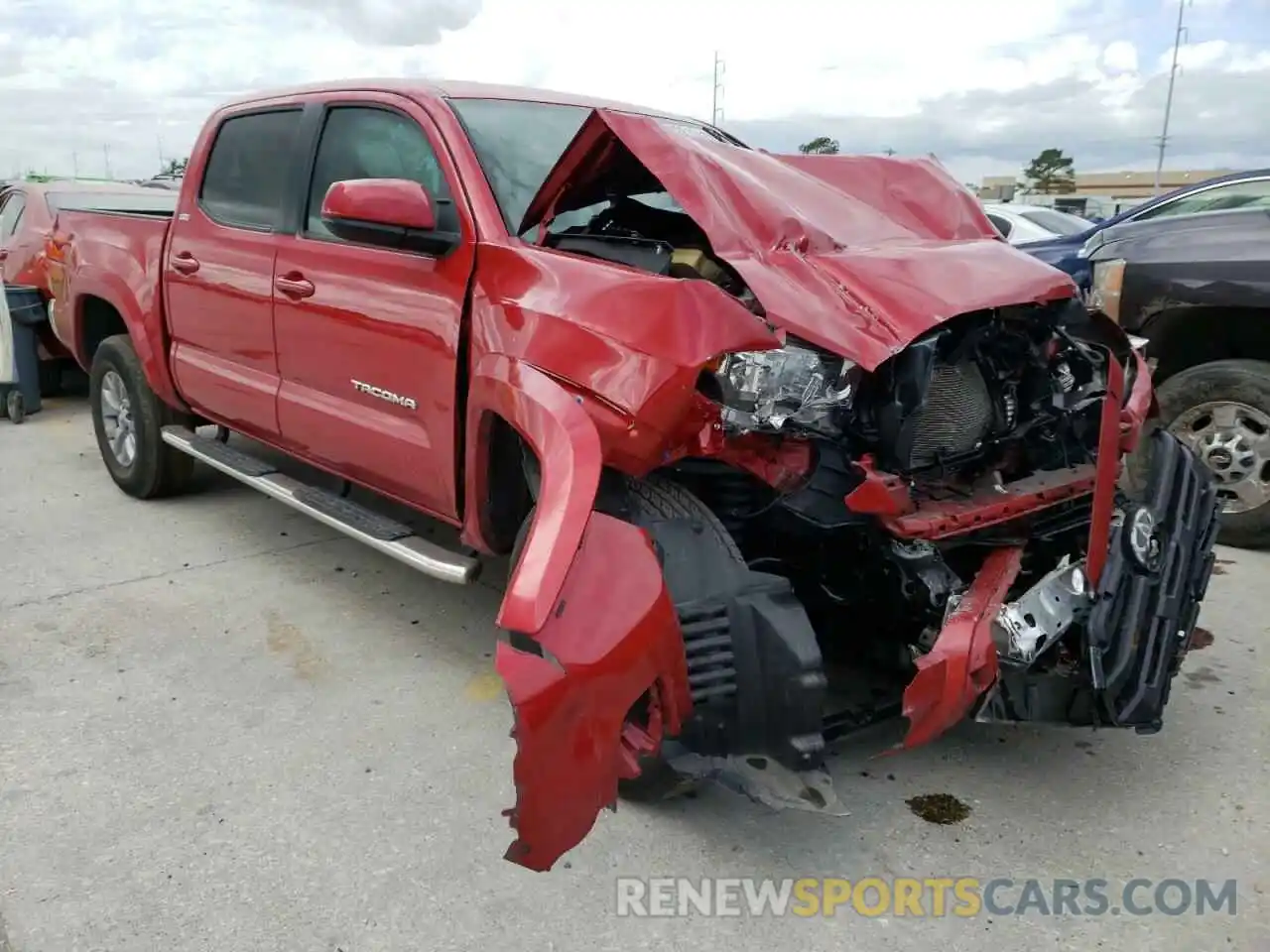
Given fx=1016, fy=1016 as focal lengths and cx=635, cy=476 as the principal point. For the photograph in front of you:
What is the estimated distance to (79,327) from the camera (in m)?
5.64

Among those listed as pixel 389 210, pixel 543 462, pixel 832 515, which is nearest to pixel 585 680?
pixel 543 462

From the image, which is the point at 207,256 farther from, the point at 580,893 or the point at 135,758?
the point at 580,893

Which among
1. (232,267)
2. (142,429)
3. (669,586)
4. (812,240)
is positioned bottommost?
(142,429)

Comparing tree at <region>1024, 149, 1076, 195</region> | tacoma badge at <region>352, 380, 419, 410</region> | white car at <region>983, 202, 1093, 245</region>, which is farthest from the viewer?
tree at <region>1024, 149, 1076, 195</region>

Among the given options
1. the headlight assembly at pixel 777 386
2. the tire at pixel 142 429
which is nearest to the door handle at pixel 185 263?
the tire at pixel 142 429

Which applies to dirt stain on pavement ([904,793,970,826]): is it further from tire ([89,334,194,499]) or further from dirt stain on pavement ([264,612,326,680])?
tire ([89,334,194,499])

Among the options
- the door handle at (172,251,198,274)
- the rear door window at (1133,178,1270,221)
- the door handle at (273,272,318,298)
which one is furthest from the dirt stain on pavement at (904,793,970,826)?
the rear door window at (1133,178,1270,221)

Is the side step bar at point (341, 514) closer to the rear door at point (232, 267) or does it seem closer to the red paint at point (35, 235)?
the rear door at point (232, 267)

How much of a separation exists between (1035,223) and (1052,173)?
4816cm

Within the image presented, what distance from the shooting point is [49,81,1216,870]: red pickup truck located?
228 cm

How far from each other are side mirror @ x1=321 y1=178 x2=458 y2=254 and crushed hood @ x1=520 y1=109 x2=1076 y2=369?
0.29 meters

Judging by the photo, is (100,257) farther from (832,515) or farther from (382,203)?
(832,515)

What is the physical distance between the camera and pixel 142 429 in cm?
520

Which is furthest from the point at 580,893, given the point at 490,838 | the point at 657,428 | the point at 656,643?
the point at 657,428
